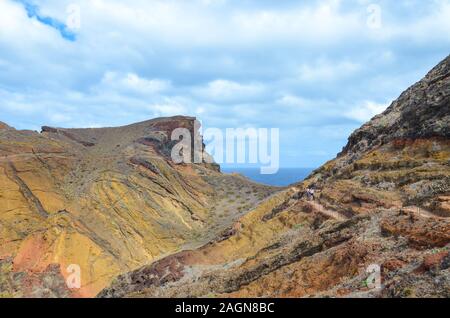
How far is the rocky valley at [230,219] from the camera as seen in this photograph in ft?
50.2

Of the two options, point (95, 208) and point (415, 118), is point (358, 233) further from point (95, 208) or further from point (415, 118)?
point (95, 208)

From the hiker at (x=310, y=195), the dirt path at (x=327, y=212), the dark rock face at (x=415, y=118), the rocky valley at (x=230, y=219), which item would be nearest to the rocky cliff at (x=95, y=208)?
the rocky valley at (x=230, y=219)

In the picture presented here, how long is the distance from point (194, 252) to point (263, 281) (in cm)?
1156

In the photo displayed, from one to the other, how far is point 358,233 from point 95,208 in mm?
28435

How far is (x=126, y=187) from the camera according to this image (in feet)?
149

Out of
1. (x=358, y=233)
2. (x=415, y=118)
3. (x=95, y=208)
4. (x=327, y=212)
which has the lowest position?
(x=358, y=233)

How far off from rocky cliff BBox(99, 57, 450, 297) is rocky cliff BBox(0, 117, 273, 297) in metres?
7.64

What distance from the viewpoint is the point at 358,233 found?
17578 mm

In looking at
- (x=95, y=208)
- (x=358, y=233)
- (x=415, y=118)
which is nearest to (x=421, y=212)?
(x=358, y=233)

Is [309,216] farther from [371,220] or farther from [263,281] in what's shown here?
[263,281]

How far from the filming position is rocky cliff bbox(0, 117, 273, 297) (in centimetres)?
3162

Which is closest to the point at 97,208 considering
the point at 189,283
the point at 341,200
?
the point at 189,283

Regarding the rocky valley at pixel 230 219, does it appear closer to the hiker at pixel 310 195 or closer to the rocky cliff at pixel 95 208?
Answer: the rocky cliff at pixel 95 208

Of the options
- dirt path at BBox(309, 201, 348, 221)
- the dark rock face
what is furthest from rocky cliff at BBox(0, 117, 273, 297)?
the dark rock face
